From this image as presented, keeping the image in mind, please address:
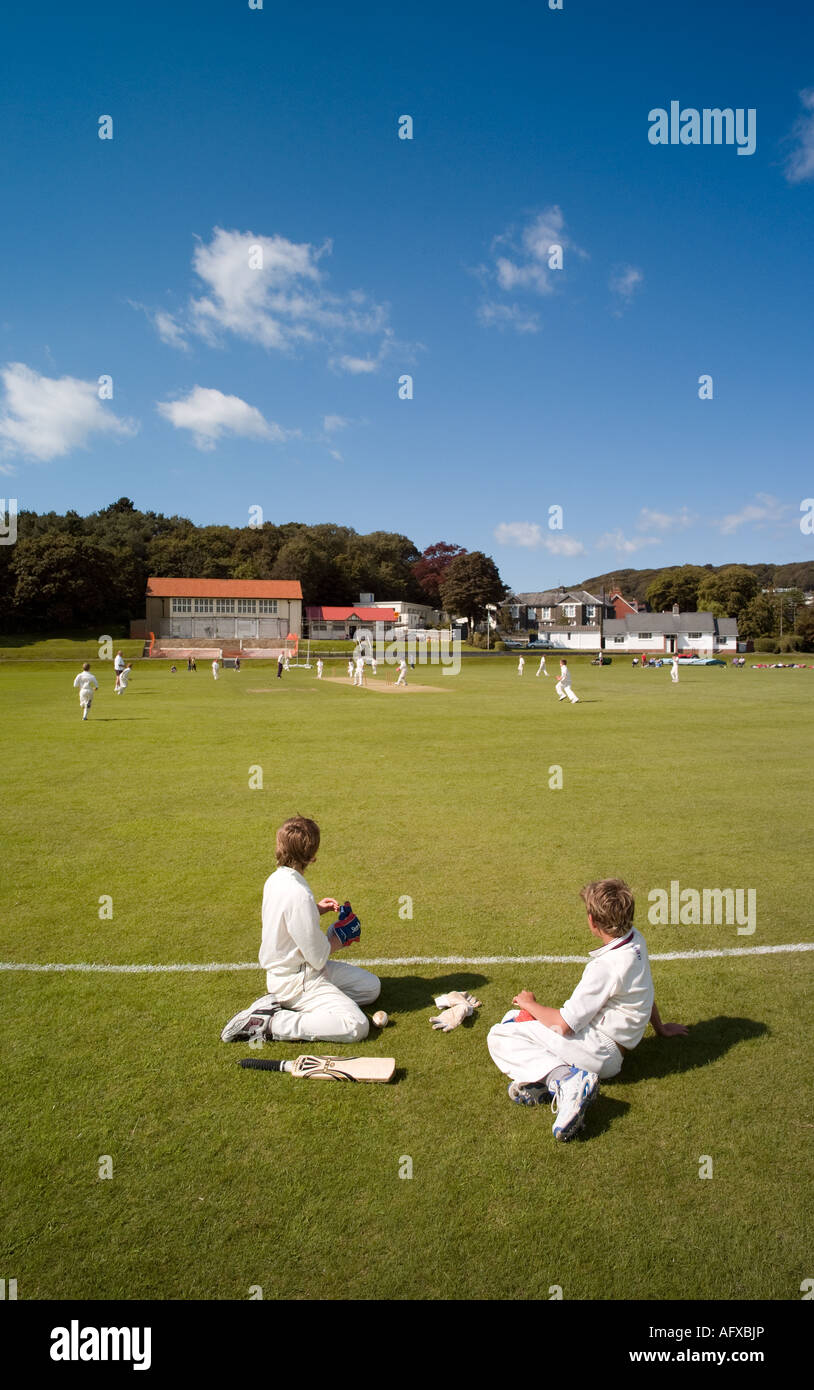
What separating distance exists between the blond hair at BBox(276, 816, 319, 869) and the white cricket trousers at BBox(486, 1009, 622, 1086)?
1.87 metres

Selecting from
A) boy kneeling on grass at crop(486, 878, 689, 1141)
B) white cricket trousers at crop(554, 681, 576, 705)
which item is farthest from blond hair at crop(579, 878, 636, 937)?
white cricket trousers at crop(554, 681, 576, 705)

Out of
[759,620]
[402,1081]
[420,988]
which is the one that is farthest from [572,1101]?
[759,620]

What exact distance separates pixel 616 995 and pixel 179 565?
127476 millimetres

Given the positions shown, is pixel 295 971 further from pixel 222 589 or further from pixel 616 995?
pixel 222 589

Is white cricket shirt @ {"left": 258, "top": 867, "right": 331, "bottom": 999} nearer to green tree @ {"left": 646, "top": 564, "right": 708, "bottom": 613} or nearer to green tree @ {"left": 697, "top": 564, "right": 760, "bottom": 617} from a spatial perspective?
green tree @ {"left": 697, "top": 564, "right": 760, "bottom": 617}

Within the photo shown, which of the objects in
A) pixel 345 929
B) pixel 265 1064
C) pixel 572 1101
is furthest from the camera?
pixel 345 929

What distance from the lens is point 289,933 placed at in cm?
554

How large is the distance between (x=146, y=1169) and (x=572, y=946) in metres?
4.28

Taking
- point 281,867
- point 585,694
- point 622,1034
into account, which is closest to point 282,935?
point 281,867

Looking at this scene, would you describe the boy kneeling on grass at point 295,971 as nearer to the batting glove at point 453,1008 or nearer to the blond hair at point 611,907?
the batting glove at point 453,1008

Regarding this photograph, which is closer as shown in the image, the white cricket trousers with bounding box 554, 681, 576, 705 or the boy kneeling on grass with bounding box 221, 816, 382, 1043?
the boy kneeling on grass with bounding box 221, 816, 382, 1043

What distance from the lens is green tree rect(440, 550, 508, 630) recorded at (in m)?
127

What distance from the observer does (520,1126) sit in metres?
4.60

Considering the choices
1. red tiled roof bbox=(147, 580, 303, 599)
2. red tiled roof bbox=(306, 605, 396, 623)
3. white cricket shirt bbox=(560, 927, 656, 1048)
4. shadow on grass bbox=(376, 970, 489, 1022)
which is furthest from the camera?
red tiled roof bbox=(306, 605, 396, 623)
